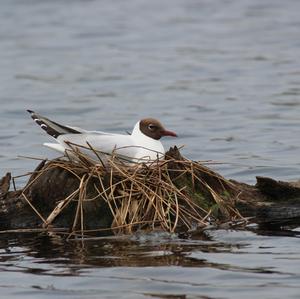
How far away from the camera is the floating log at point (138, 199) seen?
29.9 feet

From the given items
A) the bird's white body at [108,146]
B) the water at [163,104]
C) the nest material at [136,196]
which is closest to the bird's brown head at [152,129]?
the bird's white body at [108,146]

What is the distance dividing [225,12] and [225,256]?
57.7 feet

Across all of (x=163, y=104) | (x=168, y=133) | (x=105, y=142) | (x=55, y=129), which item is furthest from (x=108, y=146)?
(x=163, y=104)

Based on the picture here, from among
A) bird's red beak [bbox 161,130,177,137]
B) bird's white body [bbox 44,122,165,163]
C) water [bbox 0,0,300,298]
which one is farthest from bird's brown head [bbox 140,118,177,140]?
water [bbox 0,0,300,298]

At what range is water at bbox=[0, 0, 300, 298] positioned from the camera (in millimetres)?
8062

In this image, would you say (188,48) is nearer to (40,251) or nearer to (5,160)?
(5,160)

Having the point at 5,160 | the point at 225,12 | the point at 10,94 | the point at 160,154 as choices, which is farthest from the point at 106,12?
the point at 160,154

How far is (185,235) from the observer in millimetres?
9117

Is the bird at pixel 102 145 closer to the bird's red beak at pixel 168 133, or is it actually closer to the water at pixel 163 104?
the bird's red beak at pixel 168 133

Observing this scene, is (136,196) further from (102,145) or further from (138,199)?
(102,145)

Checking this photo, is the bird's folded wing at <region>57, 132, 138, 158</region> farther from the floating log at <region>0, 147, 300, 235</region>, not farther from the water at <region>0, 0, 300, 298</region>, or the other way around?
the water at <region>0, 0, 300, 298</region>

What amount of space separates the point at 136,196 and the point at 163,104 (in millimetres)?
8575

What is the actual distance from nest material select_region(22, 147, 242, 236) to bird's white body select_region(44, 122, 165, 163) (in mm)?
138

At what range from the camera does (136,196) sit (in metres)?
9.14
